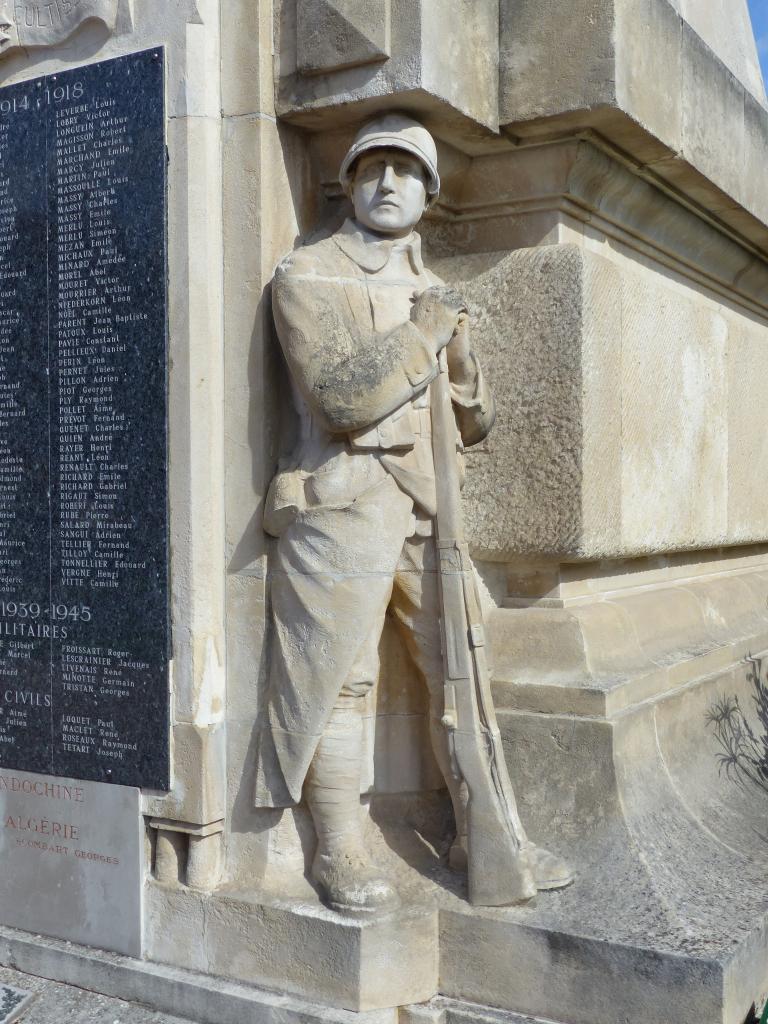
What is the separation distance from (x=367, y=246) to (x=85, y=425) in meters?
1.19

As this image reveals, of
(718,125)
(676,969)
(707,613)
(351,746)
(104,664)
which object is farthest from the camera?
(707,613)

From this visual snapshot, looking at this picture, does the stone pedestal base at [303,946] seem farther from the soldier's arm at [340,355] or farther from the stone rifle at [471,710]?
the soldier's arm at [340,355]

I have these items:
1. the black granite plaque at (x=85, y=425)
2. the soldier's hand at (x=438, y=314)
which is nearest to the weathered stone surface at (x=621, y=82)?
the soldier's hand at (x=438, y=314)

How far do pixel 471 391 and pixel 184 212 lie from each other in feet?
3.78

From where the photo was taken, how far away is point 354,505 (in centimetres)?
385

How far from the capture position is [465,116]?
4039 millimetres

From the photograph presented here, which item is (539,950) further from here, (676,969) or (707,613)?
(707,613)

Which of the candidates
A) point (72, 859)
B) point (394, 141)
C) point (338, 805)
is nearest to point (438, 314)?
point (394, 141)

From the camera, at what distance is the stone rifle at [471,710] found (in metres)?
3.79

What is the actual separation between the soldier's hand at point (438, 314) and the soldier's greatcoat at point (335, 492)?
0.14ft

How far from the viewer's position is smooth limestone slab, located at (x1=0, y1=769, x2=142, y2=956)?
13.6ft

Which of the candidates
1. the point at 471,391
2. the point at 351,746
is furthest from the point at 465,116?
the point at 351,746

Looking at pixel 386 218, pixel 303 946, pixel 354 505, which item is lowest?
pixel 303 946

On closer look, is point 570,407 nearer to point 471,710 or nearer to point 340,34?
point 471,710
